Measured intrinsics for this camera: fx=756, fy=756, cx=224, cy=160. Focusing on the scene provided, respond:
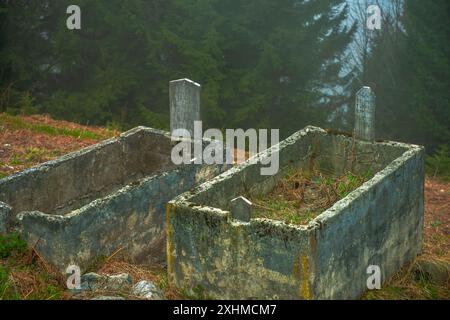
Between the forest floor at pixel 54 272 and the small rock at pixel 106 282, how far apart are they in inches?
8.5

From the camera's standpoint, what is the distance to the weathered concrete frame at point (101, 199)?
7461mm

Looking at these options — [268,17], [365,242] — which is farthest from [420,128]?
[365,242]

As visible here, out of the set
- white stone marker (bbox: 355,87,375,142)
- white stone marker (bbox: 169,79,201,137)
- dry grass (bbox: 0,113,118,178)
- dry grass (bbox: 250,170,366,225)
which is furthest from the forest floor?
white stone marker (bbox: 169,79,201,137)

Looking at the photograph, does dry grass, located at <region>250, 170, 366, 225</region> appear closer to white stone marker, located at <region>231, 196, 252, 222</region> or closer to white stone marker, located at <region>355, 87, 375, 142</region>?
white stone marker, located at <region>355, 87, 375, 142</region>

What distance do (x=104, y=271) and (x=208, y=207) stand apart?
1492mm

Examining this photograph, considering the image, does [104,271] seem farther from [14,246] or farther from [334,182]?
[334,182]

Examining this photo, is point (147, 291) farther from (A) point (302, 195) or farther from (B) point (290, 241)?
(A) point (302, 195)

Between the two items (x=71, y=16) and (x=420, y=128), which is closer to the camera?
(x=71, y=16)

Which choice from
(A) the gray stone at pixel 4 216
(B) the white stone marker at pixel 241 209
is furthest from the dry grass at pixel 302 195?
(A) the gray stone at pixel 4 216

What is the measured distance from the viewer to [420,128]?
20.5m

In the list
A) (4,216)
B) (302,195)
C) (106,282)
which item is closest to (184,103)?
(302,195)

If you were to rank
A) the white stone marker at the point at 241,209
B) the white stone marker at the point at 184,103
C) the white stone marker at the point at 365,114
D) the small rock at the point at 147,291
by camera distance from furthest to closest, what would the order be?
the white stone marker at the point at 184,103, the white stone marker at the point at 365,114, the small rock at the point at 147,291, the white stone marker at the point at 241,209

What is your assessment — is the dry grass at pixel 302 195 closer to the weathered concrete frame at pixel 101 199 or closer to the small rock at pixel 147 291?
the weathered concrete frame at pixel 101 199

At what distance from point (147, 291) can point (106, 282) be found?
463mm
